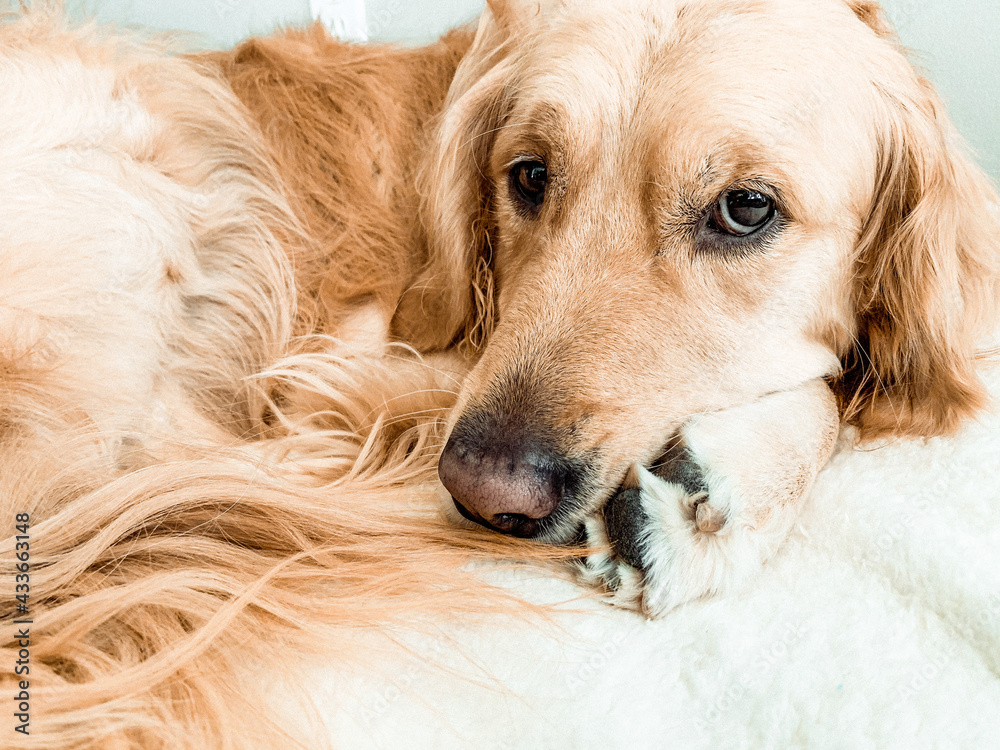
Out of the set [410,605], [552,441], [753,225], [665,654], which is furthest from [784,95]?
[410,605]

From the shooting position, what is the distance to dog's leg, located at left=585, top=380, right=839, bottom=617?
3.64ft

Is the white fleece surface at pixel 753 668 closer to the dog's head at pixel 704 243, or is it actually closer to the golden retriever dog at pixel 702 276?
the golden retriever dog at pixel 702 276

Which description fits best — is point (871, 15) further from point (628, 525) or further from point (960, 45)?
point (628, 525)

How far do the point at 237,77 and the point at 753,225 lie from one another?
1.38 m

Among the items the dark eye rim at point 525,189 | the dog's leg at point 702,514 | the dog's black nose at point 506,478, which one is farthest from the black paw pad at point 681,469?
the dark eye rim at point 525,189

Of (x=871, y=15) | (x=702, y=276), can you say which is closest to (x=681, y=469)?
(x=702, y=276)

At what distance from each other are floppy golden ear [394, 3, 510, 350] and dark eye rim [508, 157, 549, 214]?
20cm

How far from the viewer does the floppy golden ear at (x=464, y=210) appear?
1752mm

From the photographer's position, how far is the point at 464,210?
1.77 meters

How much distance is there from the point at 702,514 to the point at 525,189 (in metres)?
0.76

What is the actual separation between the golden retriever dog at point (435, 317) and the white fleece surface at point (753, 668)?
0.23ft

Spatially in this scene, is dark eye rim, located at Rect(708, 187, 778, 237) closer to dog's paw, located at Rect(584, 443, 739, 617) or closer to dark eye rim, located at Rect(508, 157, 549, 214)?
dark eye rim, located at Rect(508, 157, 549, 214)
